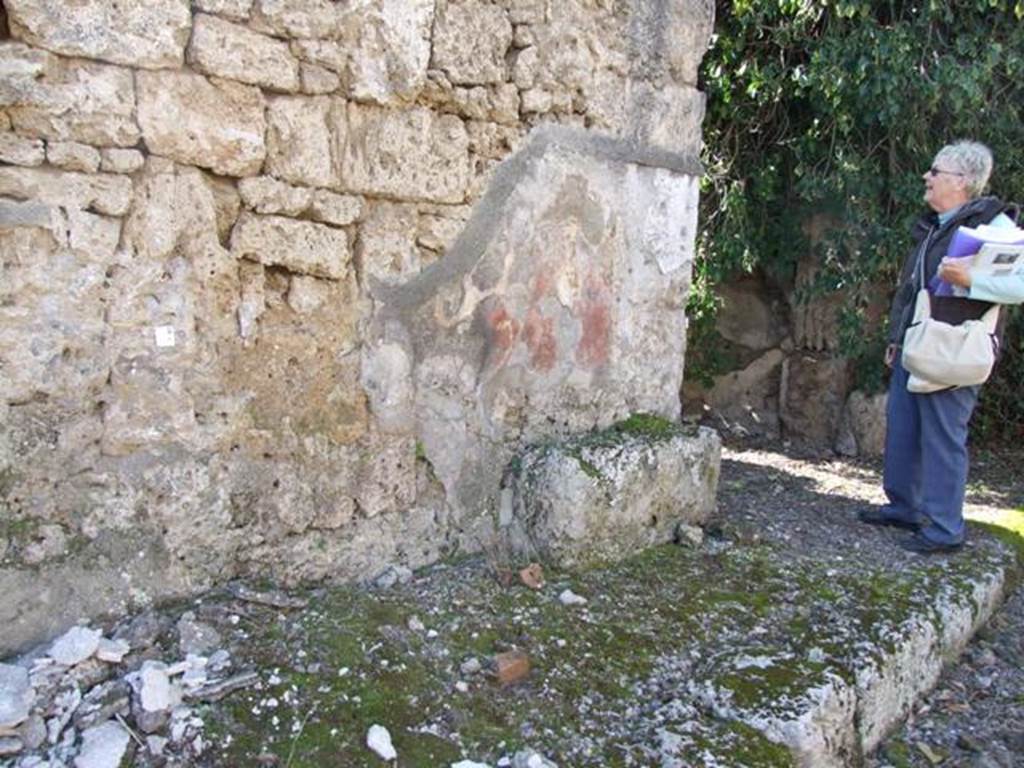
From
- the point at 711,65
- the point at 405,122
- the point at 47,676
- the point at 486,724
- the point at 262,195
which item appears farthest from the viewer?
the point at 711,65

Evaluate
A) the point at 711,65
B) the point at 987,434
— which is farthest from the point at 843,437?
the point at 711,65

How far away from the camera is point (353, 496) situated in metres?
2.63

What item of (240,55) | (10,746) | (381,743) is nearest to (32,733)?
(10,746)

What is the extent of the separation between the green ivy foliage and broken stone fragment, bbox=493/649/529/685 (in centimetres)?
364

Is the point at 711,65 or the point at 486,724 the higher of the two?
the point at 711,65

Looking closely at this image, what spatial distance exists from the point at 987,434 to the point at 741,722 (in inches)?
180

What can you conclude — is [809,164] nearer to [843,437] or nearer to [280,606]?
[843,437]

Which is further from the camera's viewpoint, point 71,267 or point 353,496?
point 353,496

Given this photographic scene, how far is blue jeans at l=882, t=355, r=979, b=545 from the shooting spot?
3408 millimetres

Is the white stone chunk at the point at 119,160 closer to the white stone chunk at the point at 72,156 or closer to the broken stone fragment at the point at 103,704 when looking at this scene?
the white stone chunk at the point at 72,156

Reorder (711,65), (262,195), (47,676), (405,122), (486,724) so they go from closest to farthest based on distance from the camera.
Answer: (47,676)
(486,724)
(262,195)
(405,122)
(711,65)

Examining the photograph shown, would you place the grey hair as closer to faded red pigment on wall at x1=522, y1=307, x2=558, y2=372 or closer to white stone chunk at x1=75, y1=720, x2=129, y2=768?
faded red pigment on wall at x1=522, y1=307, x2=558, y2=372

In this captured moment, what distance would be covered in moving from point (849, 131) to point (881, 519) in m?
2.43

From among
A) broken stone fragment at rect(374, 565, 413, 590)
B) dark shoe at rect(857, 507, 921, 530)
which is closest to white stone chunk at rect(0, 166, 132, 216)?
broken stone fragment at rect(374, 565, 413, 590)
